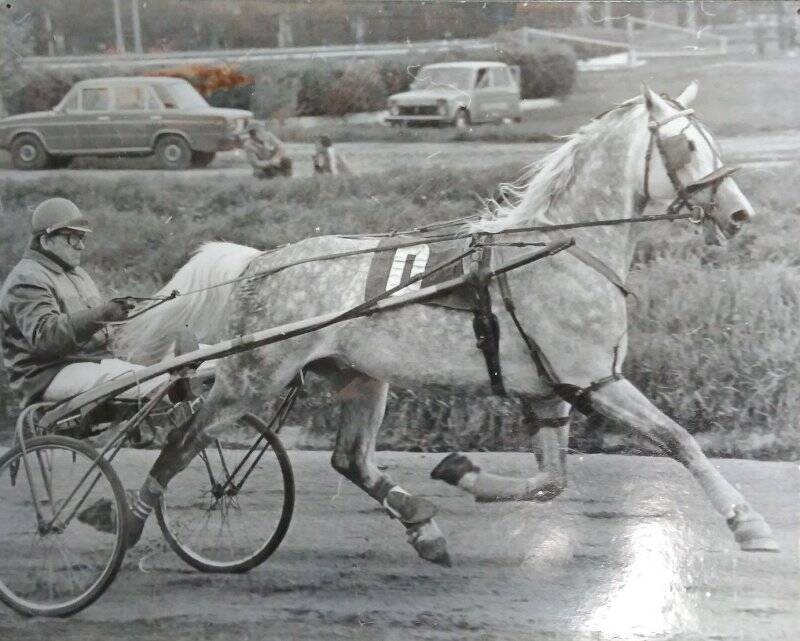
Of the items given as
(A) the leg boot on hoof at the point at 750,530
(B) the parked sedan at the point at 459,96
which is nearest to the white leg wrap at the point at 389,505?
(A) the leg boot on hoof at the point at 750,530

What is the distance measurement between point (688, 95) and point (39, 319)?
294 cm

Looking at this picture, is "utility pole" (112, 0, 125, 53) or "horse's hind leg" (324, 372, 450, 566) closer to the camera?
"horse's hind leg" (324, 372, 450, 566)

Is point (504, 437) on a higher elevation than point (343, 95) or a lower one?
lower

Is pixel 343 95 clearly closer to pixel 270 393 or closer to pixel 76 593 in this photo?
pixel 270 393

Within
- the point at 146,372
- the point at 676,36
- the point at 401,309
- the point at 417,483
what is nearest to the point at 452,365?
the point at 401,309

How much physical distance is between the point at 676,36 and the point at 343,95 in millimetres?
1497

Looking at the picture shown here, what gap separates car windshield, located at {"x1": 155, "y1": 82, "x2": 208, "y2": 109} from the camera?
4230mm

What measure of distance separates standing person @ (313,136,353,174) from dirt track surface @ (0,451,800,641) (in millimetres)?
1314

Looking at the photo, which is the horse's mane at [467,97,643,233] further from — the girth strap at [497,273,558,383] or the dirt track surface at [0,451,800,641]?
the dirt track surface at [0,451,800,641]

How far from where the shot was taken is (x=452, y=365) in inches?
154

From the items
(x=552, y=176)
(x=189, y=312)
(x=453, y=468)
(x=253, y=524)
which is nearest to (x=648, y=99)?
(x=552, y=176)

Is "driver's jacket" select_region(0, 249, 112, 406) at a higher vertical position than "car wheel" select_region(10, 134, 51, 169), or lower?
lower

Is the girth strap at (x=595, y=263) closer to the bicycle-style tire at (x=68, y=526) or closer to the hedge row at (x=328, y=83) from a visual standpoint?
the hedge row at (x=328, y=83)

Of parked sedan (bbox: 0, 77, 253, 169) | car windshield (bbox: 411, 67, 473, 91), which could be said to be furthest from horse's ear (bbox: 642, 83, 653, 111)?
parked sedan (bbox: 0, 77, 253, 169)
